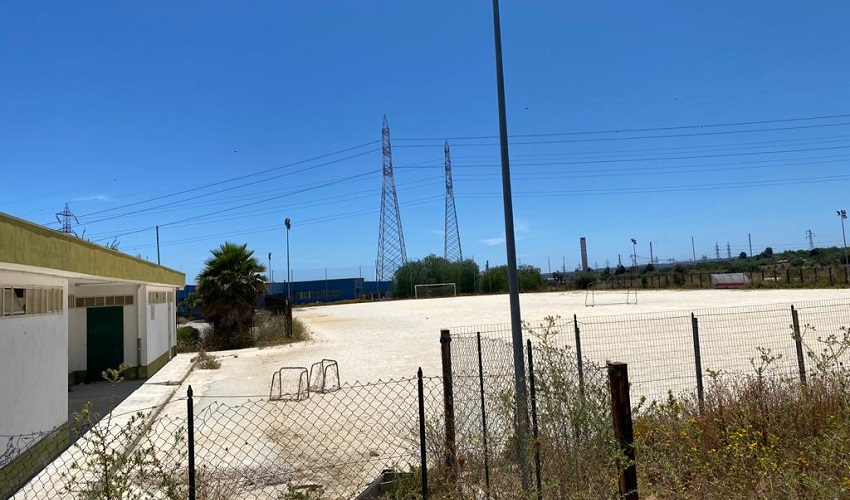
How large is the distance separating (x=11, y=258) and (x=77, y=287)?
934cm

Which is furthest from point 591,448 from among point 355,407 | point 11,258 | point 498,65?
point 355,407

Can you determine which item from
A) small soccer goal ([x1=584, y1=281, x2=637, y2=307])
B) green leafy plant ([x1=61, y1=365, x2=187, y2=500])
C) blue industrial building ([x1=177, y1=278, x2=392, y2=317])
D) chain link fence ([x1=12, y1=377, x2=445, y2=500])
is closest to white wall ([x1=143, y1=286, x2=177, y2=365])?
chain link fence ([x1=12, y1=377, x2=445, y2=500])

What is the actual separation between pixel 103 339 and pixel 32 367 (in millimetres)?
8159

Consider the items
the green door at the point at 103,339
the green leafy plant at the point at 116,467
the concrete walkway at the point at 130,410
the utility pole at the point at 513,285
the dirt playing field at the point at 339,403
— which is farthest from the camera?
the green door at the point at 103,339

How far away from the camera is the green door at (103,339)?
14.9 m

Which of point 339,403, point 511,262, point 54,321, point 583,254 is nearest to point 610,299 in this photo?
point 339,403

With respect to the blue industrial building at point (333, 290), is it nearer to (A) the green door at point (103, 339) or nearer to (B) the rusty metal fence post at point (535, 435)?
(A) the green door at point (103, 339)

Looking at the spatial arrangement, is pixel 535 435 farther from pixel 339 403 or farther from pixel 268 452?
pixel 339 403

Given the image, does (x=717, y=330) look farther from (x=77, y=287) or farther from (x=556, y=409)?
(x=77, y=287)

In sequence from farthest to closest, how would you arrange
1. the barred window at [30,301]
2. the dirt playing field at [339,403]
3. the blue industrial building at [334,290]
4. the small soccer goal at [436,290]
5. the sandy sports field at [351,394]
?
the blue industrial building at [334,290] < the small soccer goal at [436,290] < the dirt playing field at [339,403] < the sandy sports field at [351,394] < the barred window at [30,301]

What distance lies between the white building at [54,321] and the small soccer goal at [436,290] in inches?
2232

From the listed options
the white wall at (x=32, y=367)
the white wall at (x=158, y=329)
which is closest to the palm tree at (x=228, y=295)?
the white wall at (x=158, y=329)

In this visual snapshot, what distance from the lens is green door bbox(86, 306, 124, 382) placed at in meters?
14.9

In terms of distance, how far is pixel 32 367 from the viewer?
7574mm
